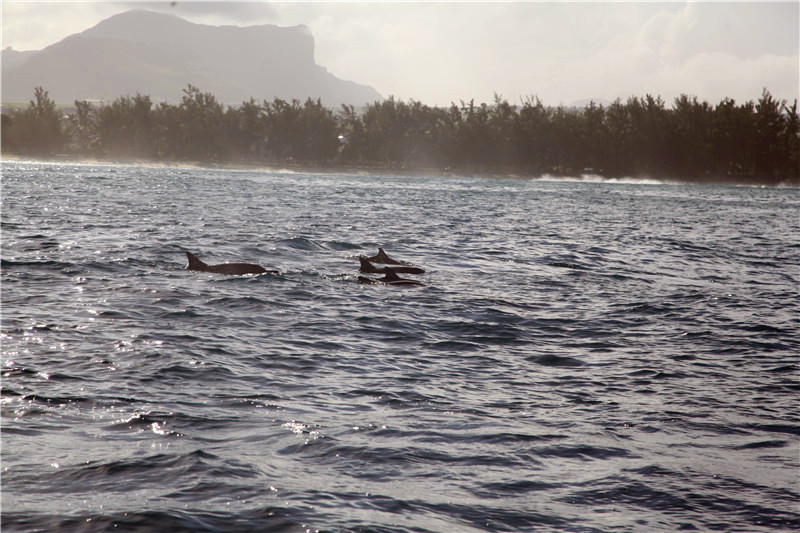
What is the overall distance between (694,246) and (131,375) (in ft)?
87.0

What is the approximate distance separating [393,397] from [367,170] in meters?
123

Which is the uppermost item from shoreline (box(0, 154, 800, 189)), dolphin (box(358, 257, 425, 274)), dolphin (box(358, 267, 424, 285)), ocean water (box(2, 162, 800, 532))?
shoreline (box(0, 154, 800, 189))

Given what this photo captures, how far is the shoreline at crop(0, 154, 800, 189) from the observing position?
12275cm

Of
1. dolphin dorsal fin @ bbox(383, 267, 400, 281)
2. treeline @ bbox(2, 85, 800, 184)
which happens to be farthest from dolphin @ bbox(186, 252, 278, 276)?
treeline @ bbox(2, 85, 800, 184)

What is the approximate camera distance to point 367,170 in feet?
429

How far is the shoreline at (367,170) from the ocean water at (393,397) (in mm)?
105852

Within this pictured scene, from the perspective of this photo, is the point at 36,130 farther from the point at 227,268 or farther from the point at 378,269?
the point at 378,269

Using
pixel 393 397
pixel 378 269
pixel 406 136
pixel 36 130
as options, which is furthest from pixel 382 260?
pixel 36 130

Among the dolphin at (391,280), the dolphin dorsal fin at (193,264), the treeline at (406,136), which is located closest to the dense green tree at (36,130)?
the treeline at (406,136)

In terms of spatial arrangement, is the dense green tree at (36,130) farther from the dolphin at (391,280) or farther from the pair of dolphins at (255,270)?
the dolphin at (391,280)

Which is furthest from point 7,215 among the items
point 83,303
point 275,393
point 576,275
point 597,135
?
point 597,135

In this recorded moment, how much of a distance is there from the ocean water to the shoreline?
347 feet

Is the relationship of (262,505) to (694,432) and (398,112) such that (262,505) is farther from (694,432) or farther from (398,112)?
(398,112)

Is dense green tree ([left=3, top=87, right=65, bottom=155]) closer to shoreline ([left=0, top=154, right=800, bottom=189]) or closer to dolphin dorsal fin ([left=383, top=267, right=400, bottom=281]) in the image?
shoreline ([left=0, top=154, right=800, bottom=189])
